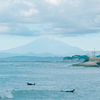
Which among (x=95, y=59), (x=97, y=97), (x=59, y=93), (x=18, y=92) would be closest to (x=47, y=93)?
(x=59, y=93)

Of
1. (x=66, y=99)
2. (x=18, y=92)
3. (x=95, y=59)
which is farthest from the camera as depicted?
(x=95, y=59)

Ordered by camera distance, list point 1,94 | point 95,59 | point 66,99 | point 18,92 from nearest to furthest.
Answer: point 66,99, point 1,94, point 18,92, point 95,59

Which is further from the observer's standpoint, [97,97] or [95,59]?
[95,59]

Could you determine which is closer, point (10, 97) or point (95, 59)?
point (10, 97)

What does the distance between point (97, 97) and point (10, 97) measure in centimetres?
1226

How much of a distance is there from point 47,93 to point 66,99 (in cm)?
586

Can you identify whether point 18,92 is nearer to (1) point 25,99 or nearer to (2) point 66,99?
(1) point 25,99

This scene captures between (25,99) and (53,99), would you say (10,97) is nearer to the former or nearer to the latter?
(25,99)

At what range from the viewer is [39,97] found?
41.7 metres

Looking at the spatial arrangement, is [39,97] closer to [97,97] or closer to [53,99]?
[53,99]

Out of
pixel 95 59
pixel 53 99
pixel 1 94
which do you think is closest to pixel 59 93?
pixel 53 99

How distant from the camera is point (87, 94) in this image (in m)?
43.6

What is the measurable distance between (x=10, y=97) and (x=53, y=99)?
6.43 m

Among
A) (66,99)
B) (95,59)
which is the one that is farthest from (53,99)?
(95,59)
